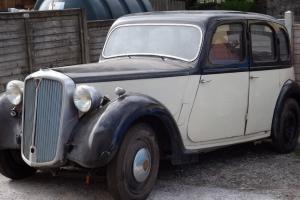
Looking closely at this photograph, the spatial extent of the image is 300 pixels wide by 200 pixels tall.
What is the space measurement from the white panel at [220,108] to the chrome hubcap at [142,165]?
30.5 inches

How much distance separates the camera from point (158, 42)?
6465mm

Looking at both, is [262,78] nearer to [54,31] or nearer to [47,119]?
[47,119]

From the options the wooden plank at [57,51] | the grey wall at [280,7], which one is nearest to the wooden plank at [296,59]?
the wooden plank at [57,51]

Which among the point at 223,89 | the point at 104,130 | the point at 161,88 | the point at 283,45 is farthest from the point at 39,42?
the point at 104,130

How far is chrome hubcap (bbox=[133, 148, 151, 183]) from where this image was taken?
5.28 m

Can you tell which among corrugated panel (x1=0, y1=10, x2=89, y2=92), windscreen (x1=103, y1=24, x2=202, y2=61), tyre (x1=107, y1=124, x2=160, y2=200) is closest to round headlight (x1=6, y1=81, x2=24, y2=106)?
tyre (x1=107, y1=124, x2=160, y2=200)

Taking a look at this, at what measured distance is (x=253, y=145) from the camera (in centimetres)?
775

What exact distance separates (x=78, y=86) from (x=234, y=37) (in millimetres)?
2268

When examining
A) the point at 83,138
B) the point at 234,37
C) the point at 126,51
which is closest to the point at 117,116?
the point at 83,138

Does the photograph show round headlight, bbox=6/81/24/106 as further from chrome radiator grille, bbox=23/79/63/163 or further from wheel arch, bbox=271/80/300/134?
wheel arch, bbox=271/80/300/134

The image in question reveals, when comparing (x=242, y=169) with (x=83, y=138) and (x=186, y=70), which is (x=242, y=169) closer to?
(x=186, y=70)

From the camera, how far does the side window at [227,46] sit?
639 centimetres

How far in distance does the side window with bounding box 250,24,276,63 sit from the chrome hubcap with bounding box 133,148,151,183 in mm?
2128

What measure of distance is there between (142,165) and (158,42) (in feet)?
5.47
